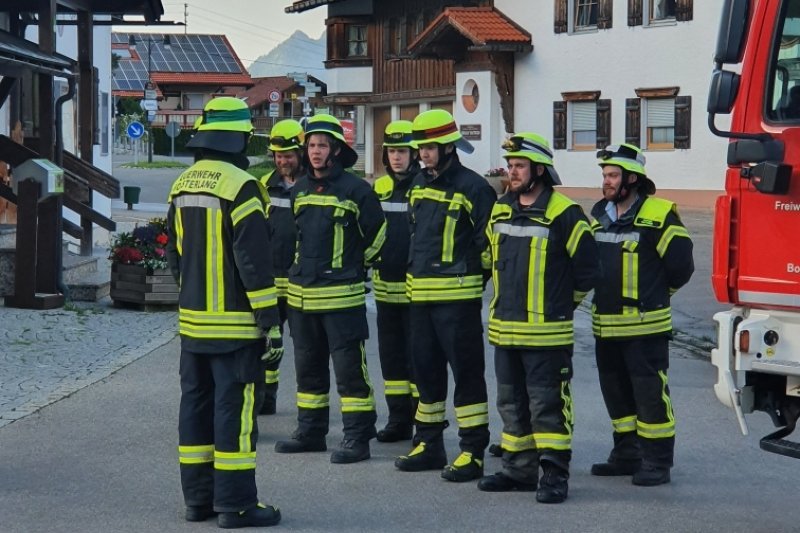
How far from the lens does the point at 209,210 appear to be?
7262mm

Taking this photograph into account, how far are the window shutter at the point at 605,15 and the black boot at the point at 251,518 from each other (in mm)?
33130

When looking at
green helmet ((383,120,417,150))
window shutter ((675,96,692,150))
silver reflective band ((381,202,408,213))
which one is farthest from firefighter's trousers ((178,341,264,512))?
window shutter ((675,96,692,150))

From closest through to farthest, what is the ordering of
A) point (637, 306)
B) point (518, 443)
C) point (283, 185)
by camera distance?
1. point (518, 443)
2. point (637, 306)
3. point (283, 185)

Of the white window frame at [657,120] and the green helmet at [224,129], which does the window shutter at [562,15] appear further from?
the green helmet at [224,129]

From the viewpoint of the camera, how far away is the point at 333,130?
29.9ft

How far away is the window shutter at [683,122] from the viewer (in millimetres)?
36438

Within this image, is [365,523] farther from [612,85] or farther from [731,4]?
[612,85]

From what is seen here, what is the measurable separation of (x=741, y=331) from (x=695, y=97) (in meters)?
30.2

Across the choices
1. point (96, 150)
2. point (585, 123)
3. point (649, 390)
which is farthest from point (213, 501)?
point (585, 123)

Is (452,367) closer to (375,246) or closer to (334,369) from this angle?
(334,369)

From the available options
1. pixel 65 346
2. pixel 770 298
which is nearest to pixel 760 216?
pixel 770 298

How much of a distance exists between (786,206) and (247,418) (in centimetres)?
280

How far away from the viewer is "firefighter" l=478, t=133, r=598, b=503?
314 inches

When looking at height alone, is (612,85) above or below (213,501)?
above
